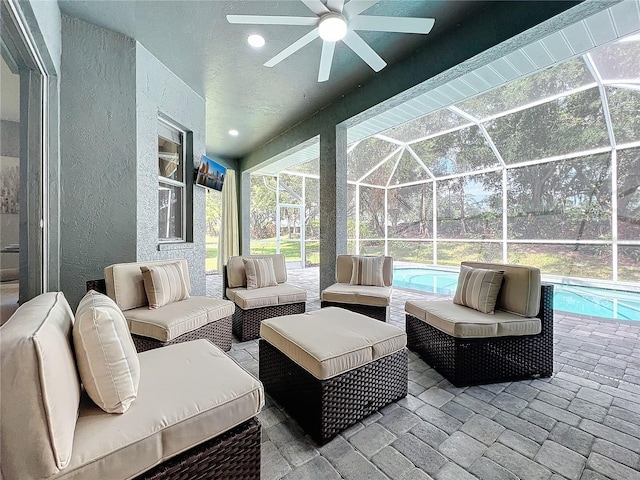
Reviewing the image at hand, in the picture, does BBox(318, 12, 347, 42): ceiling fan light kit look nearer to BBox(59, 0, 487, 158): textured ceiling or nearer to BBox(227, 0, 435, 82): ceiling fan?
BBox(227, 0, 435, 82): ceiling fan

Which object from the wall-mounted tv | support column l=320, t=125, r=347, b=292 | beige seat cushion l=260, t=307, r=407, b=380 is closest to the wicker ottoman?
beige seat cushion l=260, t=307, r=407, b=380

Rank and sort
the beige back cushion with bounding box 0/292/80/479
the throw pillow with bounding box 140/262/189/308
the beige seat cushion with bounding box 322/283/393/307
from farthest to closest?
the beige seat cushion with bounding box 322/283/393/307 → the throw pillow with bounding box 140/262/189/308 → the beige back cushion with bounding box 0/292/80/479

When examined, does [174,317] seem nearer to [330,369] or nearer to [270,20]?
[330,369]

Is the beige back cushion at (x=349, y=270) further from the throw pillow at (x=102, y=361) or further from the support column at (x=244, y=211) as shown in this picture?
the support column at (x=244, y=211)

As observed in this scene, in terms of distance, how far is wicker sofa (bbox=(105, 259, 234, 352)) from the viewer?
2.24 metres

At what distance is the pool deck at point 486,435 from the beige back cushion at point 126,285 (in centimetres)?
115

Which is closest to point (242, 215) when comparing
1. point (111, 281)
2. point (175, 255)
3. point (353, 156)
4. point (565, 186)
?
point (353, 156)

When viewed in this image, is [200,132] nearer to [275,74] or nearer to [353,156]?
[275,74]

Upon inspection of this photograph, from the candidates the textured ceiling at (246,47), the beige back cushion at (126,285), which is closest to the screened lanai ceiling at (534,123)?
the textured ceiling at (246,47)

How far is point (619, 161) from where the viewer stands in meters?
5.64

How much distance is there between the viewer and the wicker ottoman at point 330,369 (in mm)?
1592

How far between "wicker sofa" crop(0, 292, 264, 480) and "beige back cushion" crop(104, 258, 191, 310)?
1196 millimetres

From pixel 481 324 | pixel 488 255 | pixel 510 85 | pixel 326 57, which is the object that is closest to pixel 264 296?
pixel 481 324

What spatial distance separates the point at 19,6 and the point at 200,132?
103 inches
